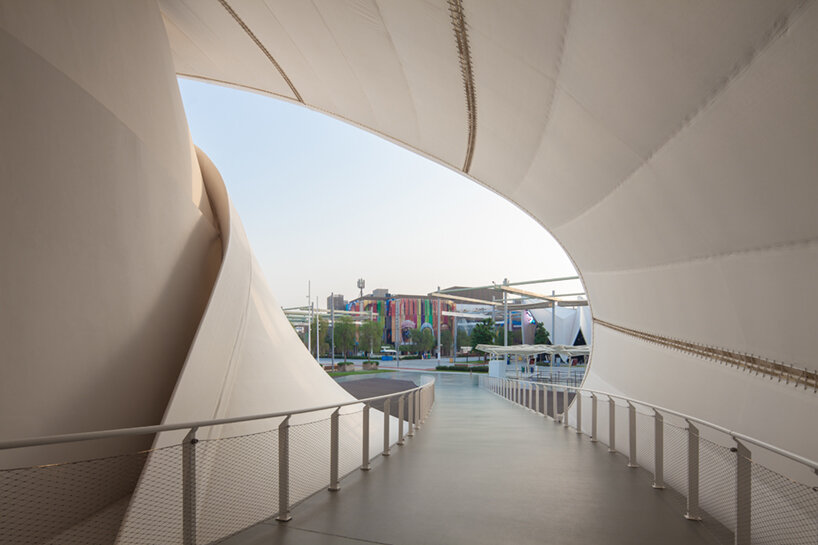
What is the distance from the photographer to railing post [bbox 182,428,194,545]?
286 cm

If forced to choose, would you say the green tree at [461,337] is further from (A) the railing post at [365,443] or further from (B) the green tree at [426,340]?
(A) the railing post at [365,443]

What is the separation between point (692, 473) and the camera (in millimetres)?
3756

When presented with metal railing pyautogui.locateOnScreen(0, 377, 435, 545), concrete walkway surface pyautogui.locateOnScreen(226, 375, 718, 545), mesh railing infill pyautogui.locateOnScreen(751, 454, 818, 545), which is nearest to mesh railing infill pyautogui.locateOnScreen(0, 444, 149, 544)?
metal railing pyautogui.locateOnScreen(0, 377, 435, 545)

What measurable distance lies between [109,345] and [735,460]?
412 centimetres

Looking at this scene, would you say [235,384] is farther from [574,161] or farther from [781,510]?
[781,510]

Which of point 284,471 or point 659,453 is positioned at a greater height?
point 284,471

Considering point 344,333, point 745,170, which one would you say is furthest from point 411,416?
point 344,333

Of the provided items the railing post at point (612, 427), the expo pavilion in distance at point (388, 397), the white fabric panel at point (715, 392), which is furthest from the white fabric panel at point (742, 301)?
the railing post at point (612, 427)

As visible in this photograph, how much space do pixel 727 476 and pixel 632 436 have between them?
7.33 ft

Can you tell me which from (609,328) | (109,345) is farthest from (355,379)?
(109,345)

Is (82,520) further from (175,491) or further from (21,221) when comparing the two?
(21,221)

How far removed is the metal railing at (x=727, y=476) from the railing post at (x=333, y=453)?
2.48 meters

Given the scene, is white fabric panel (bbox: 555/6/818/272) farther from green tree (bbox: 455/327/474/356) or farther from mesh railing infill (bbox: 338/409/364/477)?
green tree (bbox: 455/327/474/356)

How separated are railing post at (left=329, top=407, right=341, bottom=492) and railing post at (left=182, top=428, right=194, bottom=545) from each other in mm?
1494
